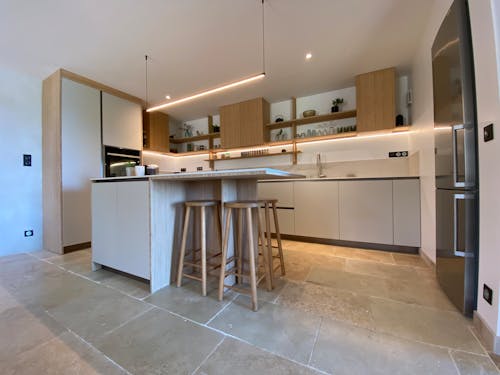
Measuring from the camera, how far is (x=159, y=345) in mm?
1115

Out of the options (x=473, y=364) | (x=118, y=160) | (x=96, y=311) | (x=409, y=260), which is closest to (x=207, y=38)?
(x=118, y=160)

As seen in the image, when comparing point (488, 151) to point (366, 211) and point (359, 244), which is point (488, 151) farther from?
point (359, 244)

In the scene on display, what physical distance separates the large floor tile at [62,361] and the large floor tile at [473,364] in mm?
1572

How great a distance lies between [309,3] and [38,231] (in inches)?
176

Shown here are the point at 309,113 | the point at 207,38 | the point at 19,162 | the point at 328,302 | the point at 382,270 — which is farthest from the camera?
the point at 309,113

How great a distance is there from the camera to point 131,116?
12.0ft

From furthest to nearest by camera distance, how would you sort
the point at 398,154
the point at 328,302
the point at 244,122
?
1. the point at 244,122
2. the point at 398,154
3. the point at 328,302

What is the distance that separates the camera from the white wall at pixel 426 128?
1.97 metres

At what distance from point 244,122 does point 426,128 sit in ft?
8.94

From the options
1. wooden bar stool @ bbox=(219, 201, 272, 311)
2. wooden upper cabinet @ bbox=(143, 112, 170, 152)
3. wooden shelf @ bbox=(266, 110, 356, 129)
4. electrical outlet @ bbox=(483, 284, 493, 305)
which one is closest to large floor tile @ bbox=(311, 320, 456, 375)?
electrical outlet @ bbox=(483, 284, 493, 305)

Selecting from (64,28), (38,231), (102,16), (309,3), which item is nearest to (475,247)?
(309,3)

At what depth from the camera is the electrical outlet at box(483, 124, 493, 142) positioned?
108 centimetres

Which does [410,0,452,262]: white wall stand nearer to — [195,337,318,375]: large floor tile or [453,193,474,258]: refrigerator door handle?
[453,193,474,258]: refrigerator door handle

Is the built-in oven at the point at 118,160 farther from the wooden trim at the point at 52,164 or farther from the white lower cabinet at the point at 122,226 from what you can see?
the white lower cabinet at the point at 122,226
